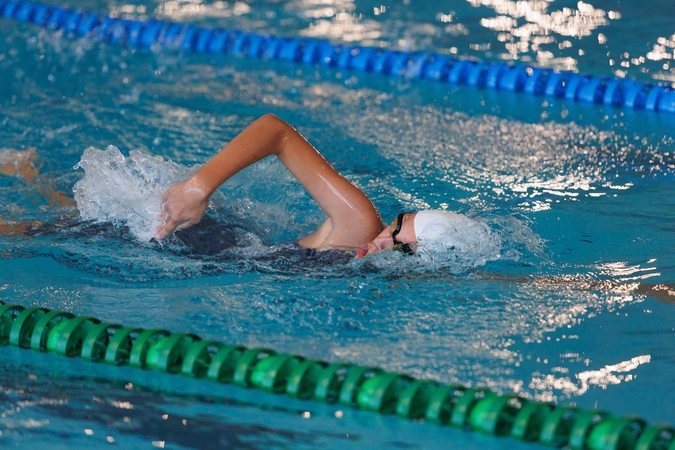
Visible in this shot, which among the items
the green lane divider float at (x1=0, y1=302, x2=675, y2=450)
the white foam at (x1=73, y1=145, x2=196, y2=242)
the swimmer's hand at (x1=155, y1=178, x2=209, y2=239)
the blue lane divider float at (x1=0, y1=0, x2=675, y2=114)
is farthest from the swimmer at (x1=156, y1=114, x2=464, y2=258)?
the blue lane divider float at (x1=0, y1=0, x2=675, y2=114)

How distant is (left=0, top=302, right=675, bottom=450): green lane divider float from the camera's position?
6.17ft

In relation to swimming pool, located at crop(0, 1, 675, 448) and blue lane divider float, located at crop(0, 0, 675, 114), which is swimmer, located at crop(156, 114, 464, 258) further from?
blue lane divider float, located at crop(0, 0, 675, 114)

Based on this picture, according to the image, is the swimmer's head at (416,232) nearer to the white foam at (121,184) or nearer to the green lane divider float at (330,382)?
the green lane divider float at (330,382)

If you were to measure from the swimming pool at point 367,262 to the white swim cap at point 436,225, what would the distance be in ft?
0.63

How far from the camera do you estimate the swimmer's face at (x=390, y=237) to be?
265cm

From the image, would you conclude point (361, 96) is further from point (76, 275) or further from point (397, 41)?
point (76, 275)

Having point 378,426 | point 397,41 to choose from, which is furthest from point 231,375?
point 397,41

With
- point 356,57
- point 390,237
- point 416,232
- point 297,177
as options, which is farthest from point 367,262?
point 356,57

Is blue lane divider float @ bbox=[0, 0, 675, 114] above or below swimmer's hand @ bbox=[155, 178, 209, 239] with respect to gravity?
above

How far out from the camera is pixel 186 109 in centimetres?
482

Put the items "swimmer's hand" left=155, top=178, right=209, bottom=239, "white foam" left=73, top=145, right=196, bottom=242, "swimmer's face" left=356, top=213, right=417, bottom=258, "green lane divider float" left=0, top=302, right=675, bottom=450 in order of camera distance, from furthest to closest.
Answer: "white foam" left=73, top=145, right=196, bottom=242 < "swimmer's face" left=356, top=213, right=417, bottom=258 < "swimmer's hand" left=155, top=178, right=209, bottom=239 < "green lane divider float" left=0, top=302, right=675, bottom=450

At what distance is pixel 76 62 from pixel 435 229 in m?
4.05

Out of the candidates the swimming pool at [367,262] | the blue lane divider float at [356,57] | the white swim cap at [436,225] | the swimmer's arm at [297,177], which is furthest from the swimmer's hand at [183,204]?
the blue lane divider float at [356,57]

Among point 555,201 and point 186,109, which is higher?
point 186,109
